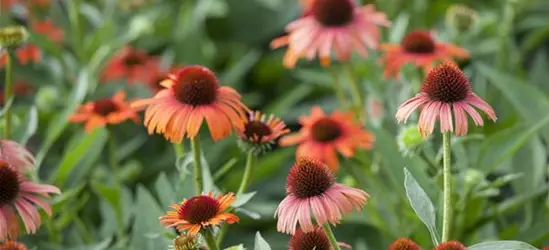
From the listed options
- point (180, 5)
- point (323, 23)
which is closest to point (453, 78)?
point (323, 23)

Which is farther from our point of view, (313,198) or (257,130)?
(257,130)

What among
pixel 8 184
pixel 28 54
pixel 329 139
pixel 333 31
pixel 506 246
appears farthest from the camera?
pixel 28 54

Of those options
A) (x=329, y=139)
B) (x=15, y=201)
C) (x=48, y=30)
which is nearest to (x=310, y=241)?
(x=15, y=201)

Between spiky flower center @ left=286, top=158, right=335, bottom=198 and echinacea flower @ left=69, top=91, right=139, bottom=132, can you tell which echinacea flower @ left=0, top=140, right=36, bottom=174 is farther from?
spiky flower center @ left=286, top=158, right=335, bottom=198

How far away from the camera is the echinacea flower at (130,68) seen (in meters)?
1.96

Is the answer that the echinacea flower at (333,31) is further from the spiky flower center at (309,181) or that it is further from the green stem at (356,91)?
the spiky flower center at (309,181)

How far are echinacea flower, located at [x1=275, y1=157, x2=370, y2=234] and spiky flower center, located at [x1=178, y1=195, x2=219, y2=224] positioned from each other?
79 mm

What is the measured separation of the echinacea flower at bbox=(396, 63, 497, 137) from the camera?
0.91 metres

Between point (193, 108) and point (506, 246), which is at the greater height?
point (193, 108)

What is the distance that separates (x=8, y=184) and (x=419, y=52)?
0.77 metres

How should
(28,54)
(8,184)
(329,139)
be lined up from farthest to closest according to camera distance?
(28,54), (329,139), (8,184)

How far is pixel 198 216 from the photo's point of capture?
3.11 feet

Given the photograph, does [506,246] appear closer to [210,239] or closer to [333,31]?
[210,239]

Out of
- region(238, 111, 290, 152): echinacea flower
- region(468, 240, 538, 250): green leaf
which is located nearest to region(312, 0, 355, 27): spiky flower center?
region(238, 111, 290, 152): echinacea flower
